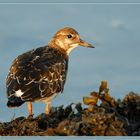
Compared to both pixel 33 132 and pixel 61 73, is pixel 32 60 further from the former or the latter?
pixel 33 132

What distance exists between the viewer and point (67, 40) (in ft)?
47.4

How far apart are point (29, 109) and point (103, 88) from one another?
2800mm

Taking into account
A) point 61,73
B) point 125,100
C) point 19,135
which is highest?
point 61,73

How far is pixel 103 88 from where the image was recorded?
30.5 ft

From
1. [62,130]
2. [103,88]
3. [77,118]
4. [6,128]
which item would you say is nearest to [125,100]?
[103,88]

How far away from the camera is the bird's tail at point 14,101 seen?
10.5 metres

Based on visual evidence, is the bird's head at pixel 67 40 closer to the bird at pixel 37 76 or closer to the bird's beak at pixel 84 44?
the bird's beak at pixel 84 44

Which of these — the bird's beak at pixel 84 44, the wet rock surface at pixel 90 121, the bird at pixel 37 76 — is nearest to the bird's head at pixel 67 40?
the bird's beak at pixel 84 44

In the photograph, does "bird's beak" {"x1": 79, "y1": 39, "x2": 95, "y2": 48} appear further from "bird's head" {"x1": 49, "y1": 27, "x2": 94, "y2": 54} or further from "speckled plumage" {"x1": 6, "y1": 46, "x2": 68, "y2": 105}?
"speckled plumage" {"x1": 6, "y1": 46, "x2": 68, "y2": 105}

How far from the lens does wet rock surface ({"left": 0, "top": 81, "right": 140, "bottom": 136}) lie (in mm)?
7922

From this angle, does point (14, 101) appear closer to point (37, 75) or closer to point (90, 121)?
point (37, 75)

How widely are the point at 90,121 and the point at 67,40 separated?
676cm

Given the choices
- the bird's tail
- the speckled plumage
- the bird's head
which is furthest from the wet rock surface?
the bird's head

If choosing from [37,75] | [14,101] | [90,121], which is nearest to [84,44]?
[37,75]
